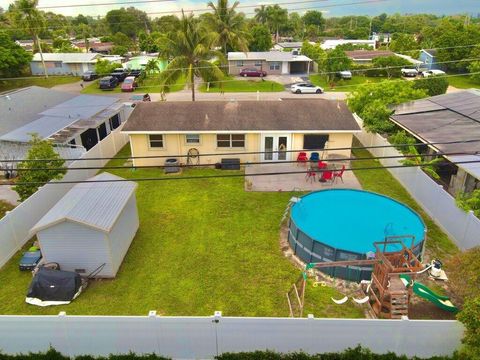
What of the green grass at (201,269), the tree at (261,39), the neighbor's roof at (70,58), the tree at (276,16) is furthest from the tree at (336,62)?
the tree at (276,16)

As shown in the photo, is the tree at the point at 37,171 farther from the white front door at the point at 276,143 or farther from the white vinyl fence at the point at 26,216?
the white front door at the point at 276,143

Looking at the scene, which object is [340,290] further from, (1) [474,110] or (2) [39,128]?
(2) [39,128]

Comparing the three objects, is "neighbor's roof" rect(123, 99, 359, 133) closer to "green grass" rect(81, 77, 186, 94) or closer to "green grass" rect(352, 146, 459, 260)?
"green grass" rect(352, 146, 459, 260)

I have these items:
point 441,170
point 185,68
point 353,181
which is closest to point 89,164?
point 185,68

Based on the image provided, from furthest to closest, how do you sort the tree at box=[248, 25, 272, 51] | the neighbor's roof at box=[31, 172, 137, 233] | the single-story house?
the tree at box=[248, 25, 272, 51], the single-story house, the neighbor's roof at box=[31, 172, 137, 233]

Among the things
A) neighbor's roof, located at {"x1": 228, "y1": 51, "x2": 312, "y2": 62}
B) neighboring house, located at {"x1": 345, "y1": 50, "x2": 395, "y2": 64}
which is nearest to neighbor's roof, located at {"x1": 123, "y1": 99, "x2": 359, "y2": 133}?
neighbor's roof, located at {"x1": 228, "y1": 51, "x2": 312, "y2": 62}

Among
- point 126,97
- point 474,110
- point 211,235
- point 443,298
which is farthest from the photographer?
point 126,97

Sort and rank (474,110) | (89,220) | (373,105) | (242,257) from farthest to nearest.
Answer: (373,105), (474,110), (242,257), (89,220)
